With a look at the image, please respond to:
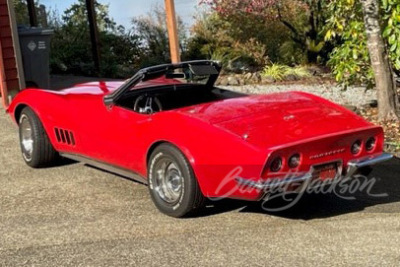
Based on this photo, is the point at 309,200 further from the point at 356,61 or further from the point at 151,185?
the point at 356,61

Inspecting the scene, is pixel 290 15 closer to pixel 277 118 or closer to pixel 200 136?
pixel 277 118

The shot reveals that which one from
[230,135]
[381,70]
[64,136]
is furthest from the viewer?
[381,70]

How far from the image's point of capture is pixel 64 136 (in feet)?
20.6

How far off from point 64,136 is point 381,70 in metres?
3.94

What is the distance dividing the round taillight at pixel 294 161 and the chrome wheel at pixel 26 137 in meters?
3.26

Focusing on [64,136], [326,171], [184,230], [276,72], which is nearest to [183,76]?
[64,136]

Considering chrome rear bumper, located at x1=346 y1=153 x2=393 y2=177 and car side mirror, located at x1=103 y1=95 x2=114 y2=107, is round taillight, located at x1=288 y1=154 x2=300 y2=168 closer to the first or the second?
chrome rear bumper, located at x1=346 y1=153 x2=393 y2=177

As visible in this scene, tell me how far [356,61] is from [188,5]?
10.00 metres

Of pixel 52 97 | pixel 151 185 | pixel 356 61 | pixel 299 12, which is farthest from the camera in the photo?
pixel 299 12

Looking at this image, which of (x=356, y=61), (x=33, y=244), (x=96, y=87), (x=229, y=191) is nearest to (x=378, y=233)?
(x=229, y=191)

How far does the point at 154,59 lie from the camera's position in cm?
1547

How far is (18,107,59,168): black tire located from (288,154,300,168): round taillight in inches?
119

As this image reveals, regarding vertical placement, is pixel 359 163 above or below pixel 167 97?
below

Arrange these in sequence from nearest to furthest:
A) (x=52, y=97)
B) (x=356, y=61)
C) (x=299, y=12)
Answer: (x=52, y=97), (x=356, y=61), (x=299, y=12)
